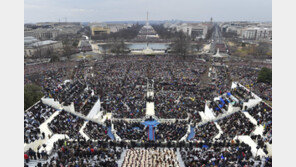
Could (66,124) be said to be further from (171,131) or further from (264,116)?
(264,116)

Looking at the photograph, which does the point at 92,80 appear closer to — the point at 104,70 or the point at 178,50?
the point at 104,70

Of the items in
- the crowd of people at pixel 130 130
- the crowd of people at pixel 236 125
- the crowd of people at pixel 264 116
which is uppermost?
the crowd of people at pixel 264 116

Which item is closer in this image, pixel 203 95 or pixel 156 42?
pixel 203 95

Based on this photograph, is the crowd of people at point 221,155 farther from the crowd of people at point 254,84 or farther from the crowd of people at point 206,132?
the crowd of people at point 254,84

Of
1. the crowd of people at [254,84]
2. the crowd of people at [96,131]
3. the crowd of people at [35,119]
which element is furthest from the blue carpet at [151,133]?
the crowd of people at [254,84]

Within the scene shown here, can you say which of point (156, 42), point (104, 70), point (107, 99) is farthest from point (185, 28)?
point (107, 99)

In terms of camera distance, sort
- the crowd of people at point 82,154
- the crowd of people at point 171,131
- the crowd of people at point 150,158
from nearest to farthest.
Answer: the crowd of people at point 82,154 → the crowd of people at point 150,158 → the crowd of people at point 171,131

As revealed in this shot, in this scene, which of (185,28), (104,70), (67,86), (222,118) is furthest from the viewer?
(185,28)
